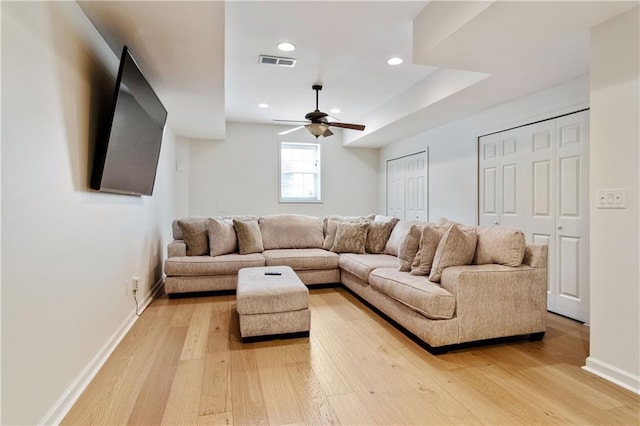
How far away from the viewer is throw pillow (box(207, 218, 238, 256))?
13.3 ft


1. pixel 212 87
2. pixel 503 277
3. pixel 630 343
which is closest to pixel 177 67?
pixel 212 87

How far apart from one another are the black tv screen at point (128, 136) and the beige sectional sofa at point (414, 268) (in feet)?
4.12

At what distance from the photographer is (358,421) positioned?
64.6 inches

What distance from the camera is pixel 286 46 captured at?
10.3ft

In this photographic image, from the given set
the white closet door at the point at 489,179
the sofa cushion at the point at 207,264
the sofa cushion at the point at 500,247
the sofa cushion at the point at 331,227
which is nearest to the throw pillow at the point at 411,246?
the sofa cushion at the point at 500,247

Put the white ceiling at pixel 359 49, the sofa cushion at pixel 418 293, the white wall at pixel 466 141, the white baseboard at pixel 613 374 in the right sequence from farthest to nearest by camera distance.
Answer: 1. the white wall at pixel 466 141
2. the sofa cushion at pixel 418 293
3. the white ceiling at pixel 359 49
4. the white baseboard at pixel 613 374

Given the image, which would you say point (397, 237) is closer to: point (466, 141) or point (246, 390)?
point (466, 141)

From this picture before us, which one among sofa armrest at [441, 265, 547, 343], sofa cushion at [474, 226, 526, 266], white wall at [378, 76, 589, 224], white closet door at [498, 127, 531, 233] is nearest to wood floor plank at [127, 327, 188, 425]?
sofa armrest at [441, 265, 547, 343]

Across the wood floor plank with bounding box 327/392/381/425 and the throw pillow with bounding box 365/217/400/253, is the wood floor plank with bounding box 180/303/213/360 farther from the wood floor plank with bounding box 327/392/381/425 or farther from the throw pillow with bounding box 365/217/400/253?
the throw pillow with bounding box 365/217/400/253

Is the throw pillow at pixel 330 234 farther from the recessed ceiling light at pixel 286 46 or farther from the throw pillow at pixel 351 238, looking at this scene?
the recessed ceiling light at pixel 286 46

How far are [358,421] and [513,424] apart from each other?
0.74 meters

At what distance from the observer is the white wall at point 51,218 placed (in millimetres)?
1319

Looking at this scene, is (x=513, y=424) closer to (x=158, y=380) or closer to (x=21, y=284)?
(x=158, y=380)

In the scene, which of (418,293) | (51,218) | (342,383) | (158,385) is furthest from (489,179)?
(51,218)
